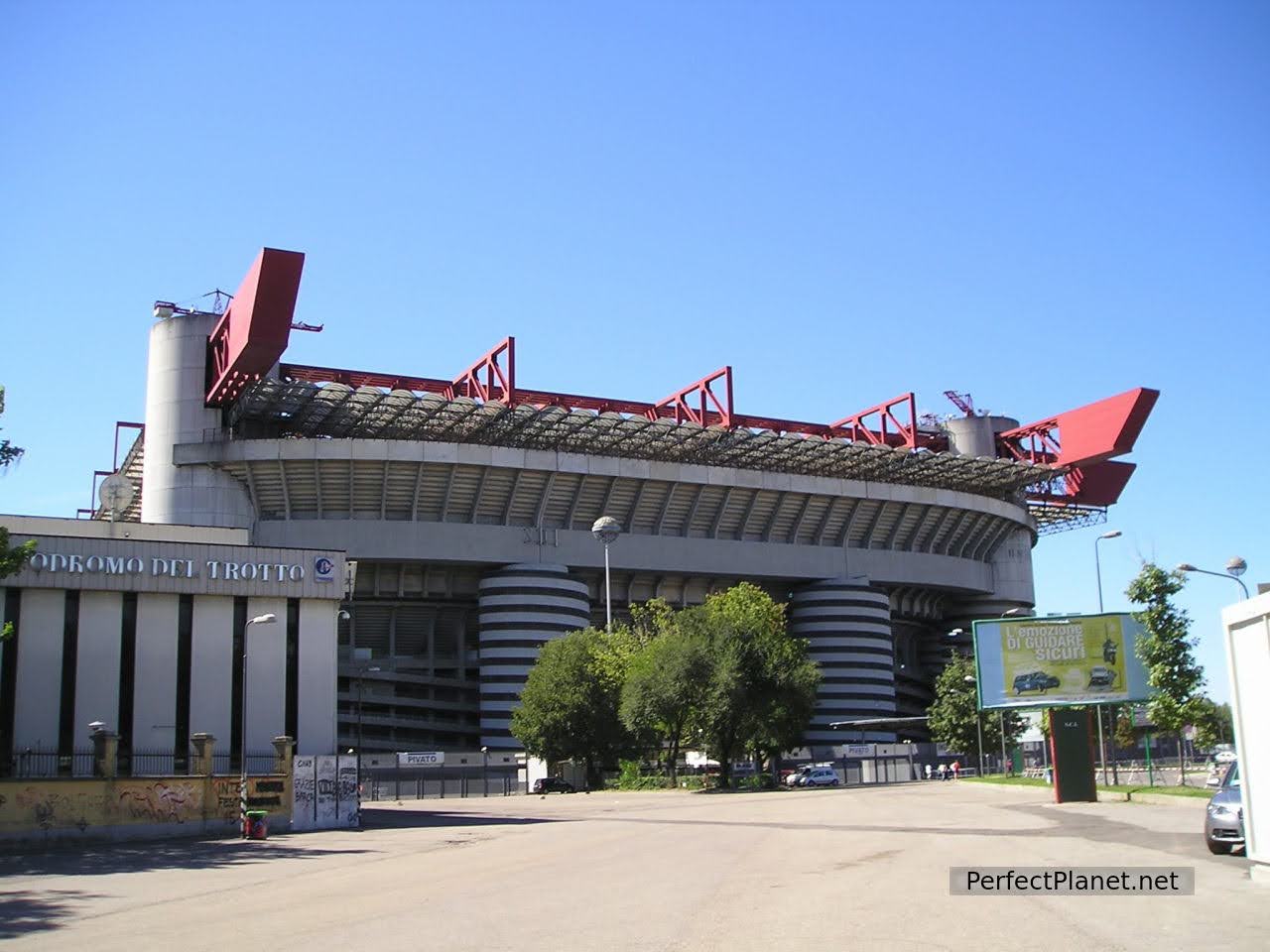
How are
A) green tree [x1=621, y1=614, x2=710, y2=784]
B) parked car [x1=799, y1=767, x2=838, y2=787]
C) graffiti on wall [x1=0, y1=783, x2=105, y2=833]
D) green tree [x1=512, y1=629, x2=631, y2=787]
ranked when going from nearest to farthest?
graffiti on wall [x1=0, y1=783, x2=105, y2=833], green tree [x1=621, y1=614, x2=710, y2=784], green tree [x1=512, y1=629, x2=631, y2=787], parked car [x1=799, y1=767, x2=838, y2=787]

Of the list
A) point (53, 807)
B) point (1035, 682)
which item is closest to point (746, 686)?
point (1035, 682)

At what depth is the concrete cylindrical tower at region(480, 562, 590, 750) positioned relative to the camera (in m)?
86.2

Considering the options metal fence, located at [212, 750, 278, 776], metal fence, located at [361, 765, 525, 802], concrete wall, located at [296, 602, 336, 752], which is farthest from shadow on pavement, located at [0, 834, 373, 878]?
metal fence, located at [361, 765, 525, 802]

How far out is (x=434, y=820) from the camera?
148 ft

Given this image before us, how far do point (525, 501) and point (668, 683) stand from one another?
2662cm

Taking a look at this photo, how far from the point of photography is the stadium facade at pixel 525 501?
78375mm

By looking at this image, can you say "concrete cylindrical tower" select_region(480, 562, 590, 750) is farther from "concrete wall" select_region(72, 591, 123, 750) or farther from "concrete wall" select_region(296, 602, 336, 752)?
"concrete wall" select_region(72, 591, 123, 750)

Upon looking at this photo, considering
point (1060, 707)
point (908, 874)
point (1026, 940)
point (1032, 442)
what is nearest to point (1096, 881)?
point (908, 874)

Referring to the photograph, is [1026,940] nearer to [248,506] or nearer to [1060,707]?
[1060,707]

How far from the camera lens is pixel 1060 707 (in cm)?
4322

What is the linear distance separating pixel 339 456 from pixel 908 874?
64.7 m

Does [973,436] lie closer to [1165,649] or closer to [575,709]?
[575,709]

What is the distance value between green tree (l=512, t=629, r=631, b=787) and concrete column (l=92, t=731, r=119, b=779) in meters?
36.2

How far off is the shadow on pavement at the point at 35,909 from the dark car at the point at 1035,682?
3377 cm
